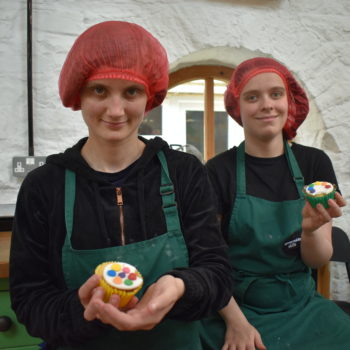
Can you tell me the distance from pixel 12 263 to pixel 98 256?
20 cm

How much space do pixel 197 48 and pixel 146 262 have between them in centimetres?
125

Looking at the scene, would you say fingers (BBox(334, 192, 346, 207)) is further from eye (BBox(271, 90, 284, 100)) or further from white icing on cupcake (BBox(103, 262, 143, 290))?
white icing on cupcake (BBox(103, 262, 143, 290))

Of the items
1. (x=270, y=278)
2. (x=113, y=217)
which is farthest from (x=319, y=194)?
(x=113, y=217)

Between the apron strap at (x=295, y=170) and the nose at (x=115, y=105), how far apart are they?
72cm

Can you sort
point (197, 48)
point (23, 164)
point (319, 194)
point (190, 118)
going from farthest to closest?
point (190, 118) < point (197, 48) < point (23, 164) < point (319, 194)

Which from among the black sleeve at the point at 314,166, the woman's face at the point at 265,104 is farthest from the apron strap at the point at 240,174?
the black sleeve at the point at 314,166

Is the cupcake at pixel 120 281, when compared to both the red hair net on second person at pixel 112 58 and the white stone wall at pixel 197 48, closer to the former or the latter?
the red hair net on second person at pixel 112 58

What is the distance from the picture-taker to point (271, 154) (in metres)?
1.29

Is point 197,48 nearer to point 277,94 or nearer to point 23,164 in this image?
point 277,94

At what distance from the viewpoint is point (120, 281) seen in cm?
66

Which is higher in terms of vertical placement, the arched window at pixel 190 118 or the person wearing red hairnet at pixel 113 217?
the arched window at pixel 190 118

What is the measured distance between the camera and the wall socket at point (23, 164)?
5.14 ft

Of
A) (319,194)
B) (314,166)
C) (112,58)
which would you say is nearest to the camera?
(112,58)

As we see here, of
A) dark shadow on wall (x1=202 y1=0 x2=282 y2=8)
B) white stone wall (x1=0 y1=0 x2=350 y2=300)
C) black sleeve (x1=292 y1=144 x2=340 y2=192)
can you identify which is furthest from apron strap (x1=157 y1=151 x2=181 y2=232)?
dark shadow on wall (x1=202 y1=0 x2=282 y2=8)
